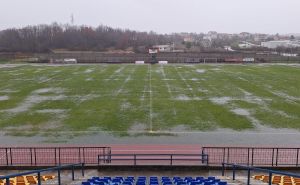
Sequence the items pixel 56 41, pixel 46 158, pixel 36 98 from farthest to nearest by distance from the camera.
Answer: pixel 56 41 → pixel 36 98 → pixel 46 158

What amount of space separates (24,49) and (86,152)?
4835 inches

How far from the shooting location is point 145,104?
1407 inches

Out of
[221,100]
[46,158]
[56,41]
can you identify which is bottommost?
[46,158]

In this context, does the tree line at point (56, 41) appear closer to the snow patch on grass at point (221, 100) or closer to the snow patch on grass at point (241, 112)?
the snow patch on grass at point (221, 100)

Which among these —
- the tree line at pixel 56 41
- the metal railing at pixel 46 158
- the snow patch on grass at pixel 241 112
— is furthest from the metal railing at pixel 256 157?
the tree line at pixel 56 41

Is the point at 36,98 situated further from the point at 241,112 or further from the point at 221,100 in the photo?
the point at 241,112

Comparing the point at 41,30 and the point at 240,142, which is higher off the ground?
the point at 41,30

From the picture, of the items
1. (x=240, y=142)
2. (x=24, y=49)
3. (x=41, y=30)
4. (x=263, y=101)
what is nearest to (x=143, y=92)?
(x=263, y=101)

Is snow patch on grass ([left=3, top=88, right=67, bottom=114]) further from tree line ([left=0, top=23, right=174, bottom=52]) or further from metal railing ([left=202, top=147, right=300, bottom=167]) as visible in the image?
tree line ([left=0, top=23, right=174, bottom=52])

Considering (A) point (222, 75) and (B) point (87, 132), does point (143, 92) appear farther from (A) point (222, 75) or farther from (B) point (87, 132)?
(A) point (222, 75)

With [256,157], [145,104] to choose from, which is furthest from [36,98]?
[256,157]

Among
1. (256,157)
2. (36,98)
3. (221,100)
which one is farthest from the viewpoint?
(36,98)

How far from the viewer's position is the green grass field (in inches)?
1087

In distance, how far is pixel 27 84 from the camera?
1991 inches
